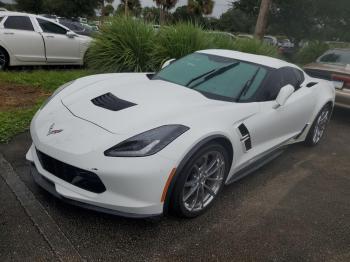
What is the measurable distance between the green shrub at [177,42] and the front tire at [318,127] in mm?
3312

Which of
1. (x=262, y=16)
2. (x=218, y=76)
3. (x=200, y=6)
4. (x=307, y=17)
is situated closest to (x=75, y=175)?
(x=218, y=76)

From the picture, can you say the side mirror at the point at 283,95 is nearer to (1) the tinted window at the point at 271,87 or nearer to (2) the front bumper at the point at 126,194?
(1) the tinted window at the point at 271,87

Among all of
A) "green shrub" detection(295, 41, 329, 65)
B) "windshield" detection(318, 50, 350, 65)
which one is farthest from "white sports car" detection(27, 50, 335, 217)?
"green shrub" detection(295, 41, 329, 65)

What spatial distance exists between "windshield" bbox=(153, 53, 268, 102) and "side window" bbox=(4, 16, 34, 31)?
524cm

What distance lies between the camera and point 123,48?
24.9ft

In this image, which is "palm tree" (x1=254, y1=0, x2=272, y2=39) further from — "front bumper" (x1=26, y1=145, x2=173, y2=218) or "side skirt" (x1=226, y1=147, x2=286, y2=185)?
"front bumper" (x1=26, y1=145, x2=173, y2=218)

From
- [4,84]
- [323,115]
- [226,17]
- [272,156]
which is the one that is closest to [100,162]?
[272,156]

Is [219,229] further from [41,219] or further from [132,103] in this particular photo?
[41,219]

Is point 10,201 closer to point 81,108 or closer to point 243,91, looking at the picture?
point 81,108

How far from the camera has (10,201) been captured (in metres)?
3.18

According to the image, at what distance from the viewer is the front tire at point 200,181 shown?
2908 mm

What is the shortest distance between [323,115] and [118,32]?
451cm

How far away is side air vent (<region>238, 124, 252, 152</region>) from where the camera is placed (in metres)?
3.44

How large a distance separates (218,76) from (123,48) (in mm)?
4036
